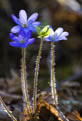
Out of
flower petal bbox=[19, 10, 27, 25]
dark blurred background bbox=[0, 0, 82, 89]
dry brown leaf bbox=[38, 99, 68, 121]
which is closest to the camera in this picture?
flower petal bbox=[19, 10, 27, 25]

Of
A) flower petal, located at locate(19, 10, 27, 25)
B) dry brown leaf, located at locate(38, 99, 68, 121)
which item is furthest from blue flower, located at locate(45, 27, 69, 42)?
dry brown leaf, located at locate(38, 99, 68, 121)

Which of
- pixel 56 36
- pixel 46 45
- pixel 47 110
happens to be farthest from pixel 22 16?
pixel 46 45

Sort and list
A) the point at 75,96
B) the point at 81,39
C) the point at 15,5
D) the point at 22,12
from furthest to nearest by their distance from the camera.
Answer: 1. the point at 81,39
2. the point at 15,5
3. the point at 75,96
4. the point at 22,12

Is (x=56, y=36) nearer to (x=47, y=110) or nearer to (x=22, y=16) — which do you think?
(x=22, y=16)

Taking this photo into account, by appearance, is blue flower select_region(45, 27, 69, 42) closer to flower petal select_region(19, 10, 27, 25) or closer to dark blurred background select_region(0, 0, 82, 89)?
flower petal select_region(19, 10, 27, 25)

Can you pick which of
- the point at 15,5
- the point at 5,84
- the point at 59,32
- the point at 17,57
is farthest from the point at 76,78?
the point at 15,5

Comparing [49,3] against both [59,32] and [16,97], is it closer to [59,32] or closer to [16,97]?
[16,97]

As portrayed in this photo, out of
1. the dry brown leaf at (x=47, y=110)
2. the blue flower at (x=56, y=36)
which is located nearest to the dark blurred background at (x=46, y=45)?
the dry brown leaf at (x=47, y=110)

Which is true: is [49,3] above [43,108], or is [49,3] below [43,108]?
above
